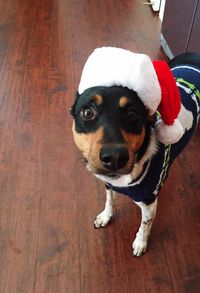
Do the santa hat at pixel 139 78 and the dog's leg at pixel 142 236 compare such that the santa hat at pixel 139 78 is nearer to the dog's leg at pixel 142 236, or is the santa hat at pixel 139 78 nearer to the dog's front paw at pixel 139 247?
the dog's leg at pixel 142 236

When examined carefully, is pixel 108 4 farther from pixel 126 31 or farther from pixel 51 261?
pixel 51 261

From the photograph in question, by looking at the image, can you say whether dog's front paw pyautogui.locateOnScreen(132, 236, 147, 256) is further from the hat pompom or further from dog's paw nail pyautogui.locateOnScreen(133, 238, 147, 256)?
the hat pompom

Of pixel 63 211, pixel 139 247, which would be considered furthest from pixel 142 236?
pixel 63 211

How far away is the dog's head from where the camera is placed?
0.98 m

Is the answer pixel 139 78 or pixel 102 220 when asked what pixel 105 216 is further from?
pixel 139 78

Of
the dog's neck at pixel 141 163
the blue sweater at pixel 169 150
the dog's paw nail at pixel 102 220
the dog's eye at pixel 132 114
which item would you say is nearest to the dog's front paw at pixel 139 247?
the dog's paw nail at pixel 102 220

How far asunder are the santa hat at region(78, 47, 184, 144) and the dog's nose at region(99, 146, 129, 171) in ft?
0.61

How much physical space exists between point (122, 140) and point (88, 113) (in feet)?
0.49

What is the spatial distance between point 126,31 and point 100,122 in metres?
2.27

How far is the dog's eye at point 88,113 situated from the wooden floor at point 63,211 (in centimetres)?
71

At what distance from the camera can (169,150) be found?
1.29m

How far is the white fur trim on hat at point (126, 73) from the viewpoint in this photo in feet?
3.20

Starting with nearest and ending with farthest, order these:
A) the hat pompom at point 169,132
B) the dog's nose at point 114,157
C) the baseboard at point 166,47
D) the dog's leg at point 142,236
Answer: the dog's nose at point 114,157, the hat pompom at point 169,132, the dog's leg at point 142,236, the baseboard at point 166,47

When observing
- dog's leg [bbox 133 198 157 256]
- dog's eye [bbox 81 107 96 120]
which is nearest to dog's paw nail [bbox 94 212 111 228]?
dog's leg [bbox 133 198 157 256]
